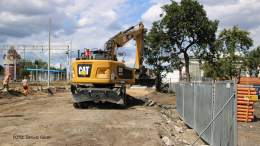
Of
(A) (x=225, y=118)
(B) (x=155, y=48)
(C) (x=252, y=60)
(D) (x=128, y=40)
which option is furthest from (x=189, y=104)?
(C) (x=252, y=60)

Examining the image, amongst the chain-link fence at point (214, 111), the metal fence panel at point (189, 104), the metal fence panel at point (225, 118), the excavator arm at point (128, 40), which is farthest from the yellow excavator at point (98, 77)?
the metal fence panel at point (225, 118)

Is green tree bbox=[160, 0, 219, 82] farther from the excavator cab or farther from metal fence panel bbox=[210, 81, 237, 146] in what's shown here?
metal fence panel bbox=[210, 81, 237, 146]

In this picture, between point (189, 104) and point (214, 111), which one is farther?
point (189, 104)

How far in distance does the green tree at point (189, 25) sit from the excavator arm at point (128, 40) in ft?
12.8

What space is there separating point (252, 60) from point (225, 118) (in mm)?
22730

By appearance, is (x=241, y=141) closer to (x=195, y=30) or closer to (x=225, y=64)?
(x=195, y=30)

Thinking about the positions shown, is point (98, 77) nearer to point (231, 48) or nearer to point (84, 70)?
point (84, 70)

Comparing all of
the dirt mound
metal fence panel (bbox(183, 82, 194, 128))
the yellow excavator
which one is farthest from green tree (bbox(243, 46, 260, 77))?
the dirt mound

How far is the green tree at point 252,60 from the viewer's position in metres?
23.6

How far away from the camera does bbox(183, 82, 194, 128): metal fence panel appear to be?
7.55 m

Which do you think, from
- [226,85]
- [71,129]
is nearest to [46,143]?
[71,129]

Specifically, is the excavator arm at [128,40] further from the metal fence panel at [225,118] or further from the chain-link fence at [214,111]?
the metal fence panel at [225,118]

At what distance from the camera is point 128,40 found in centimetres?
1453

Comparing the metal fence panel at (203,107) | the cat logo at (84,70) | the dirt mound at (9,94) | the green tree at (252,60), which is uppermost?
the green tree at (252,60)
